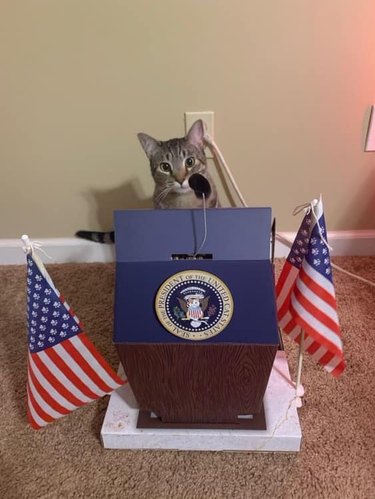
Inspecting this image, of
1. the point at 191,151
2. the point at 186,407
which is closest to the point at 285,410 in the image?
the point at 186,407

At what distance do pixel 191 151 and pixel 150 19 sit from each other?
1.18 feet

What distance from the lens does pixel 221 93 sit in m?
1.17

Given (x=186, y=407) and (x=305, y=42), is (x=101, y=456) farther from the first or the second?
(x=305, y=42)

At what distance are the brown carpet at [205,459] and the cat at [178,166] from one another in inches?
18.3

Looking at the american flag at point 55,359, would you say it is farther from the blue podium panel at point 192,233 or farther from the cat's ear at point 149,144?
the cat's ear at point 149,144

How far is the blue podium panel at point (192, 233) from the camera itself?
2.44ft

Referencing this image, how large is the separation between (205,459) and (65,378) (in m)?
0.35

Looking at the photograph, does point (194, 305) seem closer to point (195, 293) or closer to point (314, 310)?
point (195, 293)

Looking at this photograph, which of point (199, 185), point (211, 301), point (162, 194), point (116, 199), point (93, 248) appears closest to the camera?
point (211, 301)

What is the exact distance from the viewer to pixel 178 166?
1.05 m

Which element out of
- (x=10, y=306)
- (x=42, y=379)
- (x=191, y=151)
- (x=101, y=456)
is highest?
(x=191, y=151)

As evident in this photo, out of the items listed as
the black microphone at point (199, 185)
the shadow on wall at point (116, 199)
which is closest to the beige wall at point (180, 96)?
the shadow on wall at point (116, 199)

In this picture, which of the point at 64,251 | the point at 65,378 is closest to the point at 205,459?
the point at 65,378

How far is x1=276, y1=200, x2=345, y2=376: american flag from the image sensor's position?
29.5 inches
